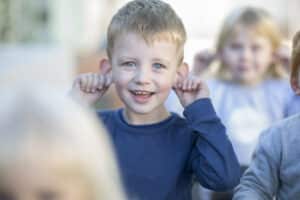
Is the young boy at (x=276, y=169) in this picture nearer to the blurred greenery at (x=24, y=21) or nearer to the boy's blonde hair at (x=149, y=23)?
the boy's blonde hair at (x=149, y=23)

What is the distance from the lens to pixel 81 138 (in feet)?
4.97

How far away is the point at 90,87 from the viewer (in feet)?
10.7

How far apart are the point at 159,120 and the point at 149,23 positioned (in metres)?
0.37

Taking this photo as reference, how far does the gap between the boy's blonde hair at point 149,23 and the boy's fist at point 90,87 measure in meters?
0.11

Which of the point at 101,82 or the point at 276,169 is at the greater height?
the point at 101,82

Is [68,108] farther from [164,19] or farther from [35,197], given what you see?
[164,19]

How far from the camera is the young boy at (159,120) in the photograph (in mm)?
2980

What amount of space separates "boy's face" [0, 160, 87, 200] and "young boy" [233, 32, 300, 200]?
1546 millimetres

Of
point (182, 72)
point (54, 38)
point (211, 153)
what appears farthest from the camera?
point (54, 38)

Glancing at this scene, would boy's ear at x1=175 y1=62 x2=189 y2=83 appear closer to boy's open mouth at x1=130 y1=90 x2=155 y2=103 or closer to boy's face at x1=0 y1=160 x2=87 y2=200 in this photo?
boy's open mouth at x1=130 y1=90 x2=155 y2=103

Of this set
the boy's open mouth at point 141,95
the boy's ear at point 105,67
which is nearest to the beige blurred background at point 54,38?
the boy's ear at point 105,67

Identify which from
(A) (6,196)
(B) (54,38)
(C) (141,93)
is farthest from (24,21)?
(A) (6,196)

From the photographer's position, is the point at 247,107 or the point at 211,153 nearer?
the point at 211,153

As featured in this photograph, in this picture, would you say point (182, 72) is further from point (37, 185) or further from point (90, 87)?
point (37, 185)
